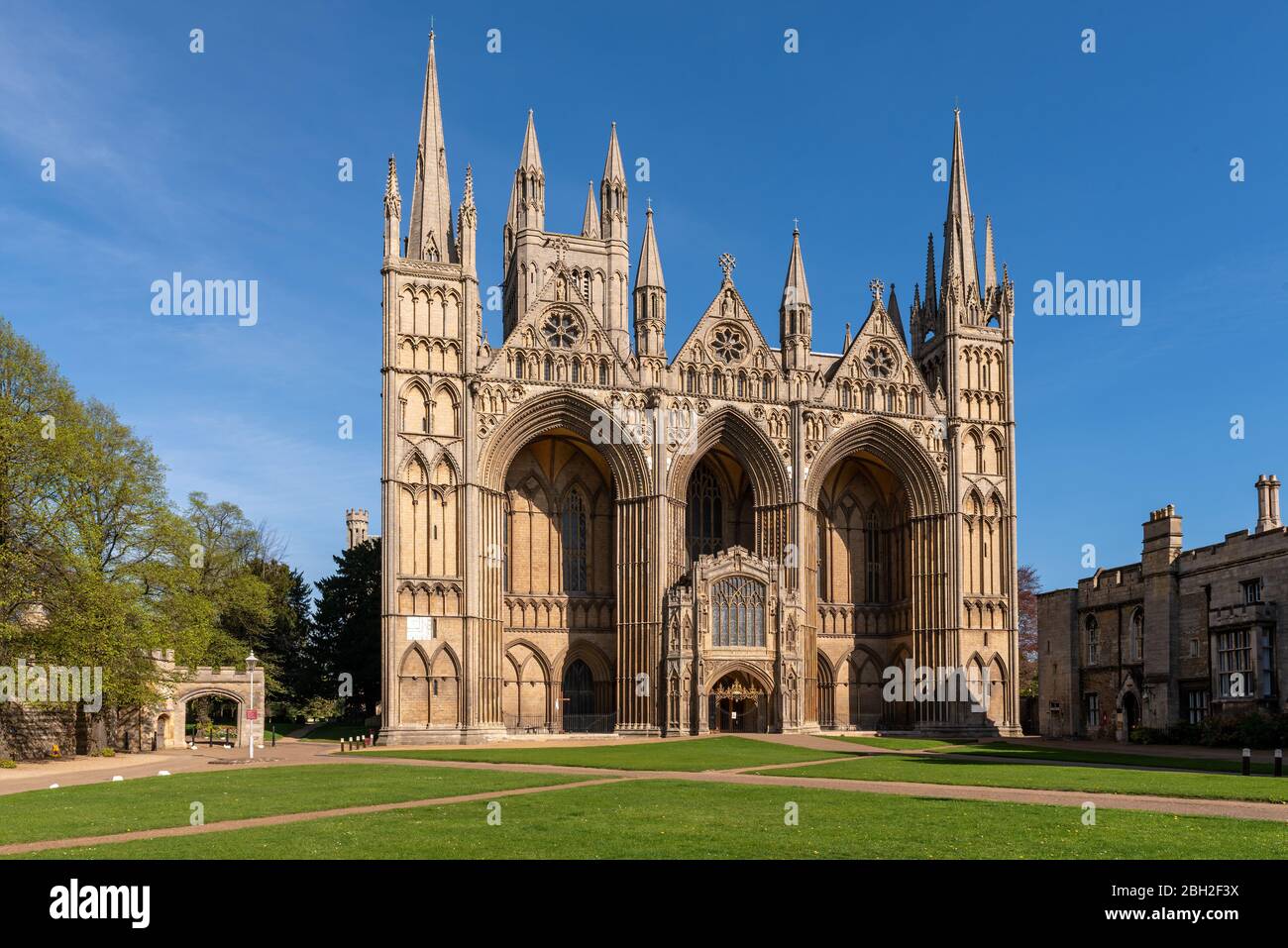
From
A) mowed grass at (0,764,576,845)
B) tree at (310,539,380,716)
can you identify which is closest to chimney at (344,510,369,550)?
tree at (310,539,380,716)

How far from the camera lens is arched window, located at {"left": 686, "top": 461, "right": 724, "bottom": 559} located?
64750 mm

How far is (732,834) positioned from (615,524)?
4290 centimetres

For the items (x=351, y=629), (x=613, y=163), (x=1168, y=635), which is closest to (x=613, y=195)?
(x=613, y=163)

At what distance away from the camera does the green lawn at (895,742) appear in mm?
47978

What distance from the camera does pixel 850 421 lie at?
206 ft

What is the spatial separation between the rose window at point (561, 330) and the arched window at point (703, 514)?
34.2 feet

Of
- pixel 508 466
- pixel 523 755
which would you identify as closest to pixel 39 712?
pixel 523 755

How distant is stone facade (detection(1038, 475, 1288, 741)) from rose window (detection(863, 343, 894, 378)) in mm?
13988

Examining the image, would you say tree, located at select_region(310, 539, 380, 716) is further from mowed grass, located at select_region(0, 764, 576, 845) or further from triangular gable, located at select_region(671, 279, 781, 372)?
mowed grass, located at select_region(0, 764, 576, 845)

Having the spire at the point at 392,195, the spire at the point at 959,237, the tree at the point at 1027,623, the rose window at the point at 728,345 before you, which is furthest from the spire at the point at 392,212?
the tree at the point at 1027,623

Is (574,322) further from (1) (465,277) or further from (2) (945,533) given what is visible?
(2) (945,533)

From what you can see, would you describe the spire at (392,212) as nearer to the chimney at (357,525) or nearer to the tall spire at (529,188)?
the tall spire at (529,188)
